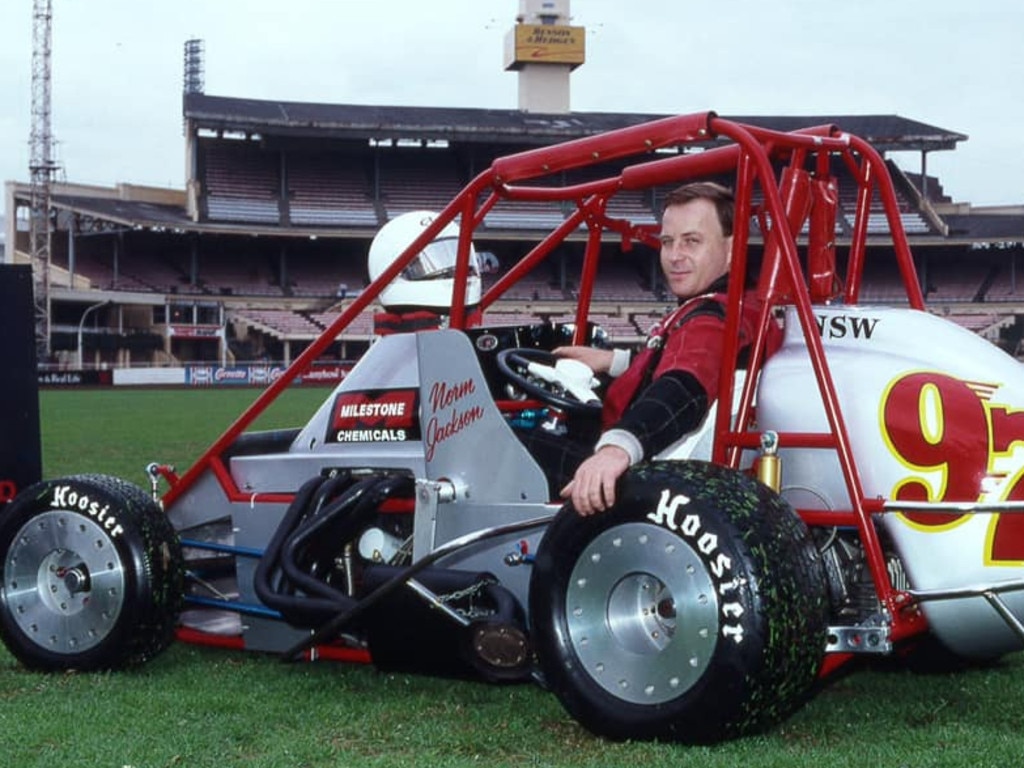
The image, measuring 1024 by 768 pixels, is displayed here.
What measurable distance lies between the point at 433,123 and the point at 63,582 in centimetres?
4819

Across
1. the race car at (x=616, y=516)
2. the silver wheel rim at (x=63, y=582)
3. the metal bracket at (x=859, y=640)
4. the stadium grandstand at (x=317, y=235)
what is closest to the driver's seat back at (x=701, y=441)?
the race car at (x=616, y=516)

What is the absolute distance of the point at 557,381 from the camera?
177 inches

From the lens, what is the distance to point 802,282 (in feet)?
12.6

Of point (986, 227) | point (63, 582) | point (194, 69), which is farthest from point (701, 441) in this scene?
point (194, 69)

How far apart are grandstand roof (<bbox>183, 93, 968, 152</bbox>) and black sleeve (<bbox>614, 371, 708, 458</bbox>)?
47.7 m

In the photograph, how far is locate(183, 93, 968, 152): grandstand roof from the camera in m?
50.5

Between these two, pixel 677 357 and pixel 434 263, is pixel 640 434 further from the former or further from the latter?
pixel 434 263

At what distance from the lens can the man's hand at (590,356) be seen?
479 centimetres

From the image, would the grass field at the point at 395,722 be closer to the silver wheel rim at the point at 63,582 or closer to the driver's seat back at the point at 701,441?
the silver wheel rim at the point at 63,582

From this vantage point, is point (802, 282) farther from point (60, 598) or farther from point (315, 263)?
point (315, 263)

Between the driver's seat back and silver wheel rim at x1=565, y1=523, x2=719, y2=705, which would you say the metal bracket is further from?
the driver's seat back

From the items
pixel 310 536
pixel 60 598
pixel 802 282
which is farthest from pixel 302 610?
pixel 802 282

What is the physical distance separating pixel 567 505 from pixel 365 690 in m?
1.19

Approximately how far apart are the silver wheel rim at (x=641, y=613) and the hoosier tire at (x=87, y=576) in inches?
67.8
